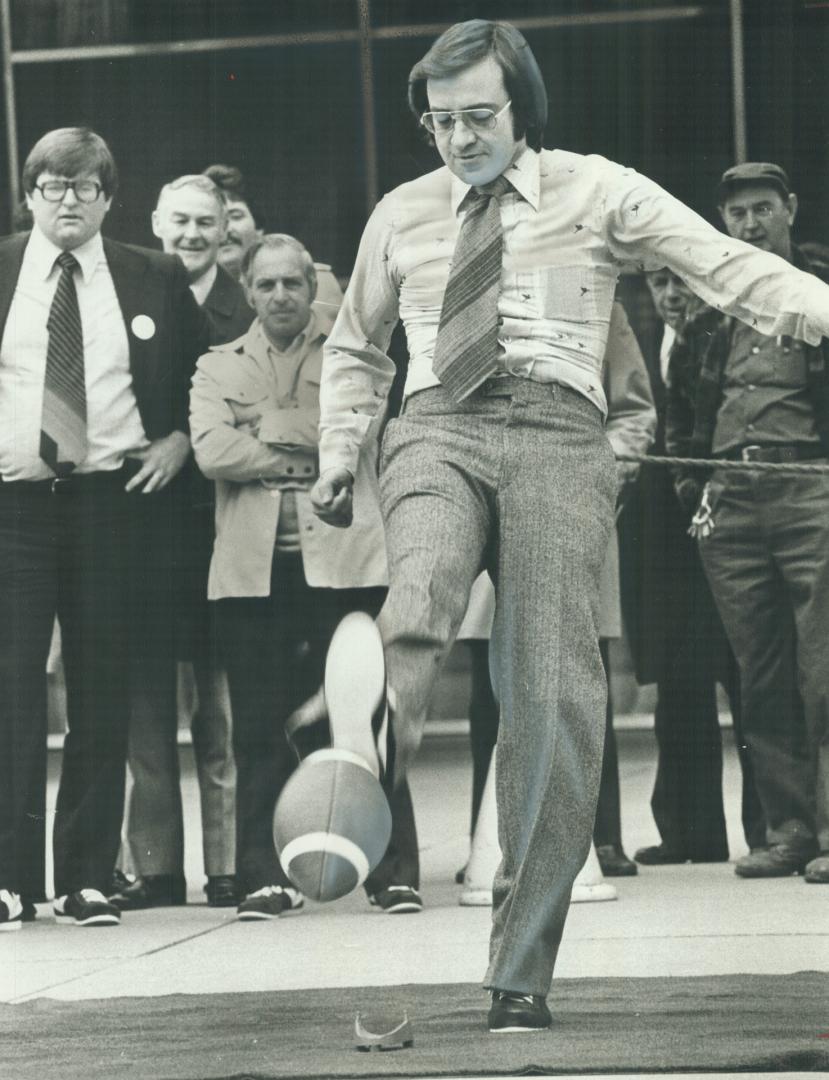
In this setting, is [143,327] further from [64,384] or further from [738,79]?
[738,79]

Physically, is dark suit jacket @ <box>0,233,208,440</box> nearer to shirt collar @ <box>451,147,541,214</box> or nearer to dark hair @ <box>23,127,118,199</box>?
dark hair @ <box>23,127,118,199</box>

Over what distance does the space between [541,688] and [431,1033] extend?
603mm

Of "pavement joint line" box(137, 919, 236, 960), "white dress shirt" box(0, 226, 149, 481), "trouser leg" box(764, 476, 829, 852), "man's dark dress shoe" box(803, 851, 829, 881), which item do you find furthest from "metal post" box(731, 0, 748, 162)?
"pavement joint line" box(137, 919, 236, 960)

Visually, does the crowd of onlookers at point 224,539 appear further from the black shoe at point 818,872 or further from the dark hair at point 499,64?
the dark hair at point 499,64

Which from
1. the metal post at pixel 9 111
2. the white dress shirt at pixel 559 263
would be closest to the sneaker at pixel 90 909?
the white dress shirt at pixel 559 263

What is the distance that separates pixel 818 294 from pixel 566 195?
0.48 meters

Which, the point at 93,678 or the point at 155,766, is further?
the point at 155,766

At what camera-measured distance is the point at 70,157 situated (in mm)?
5715

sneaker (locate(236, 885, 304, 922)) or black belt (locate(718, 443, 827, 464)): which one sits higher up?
black belt (locate(718, 443, 827, 464))

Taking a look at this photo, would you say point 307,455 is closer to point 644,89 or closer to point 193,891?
point 193,891

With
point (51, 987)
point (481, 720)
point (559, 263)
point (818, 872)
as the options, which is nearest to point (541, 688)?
point (559, 263)

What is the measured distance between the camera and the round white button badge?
5773 millimetres

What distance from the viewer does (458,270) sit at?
12.0ft

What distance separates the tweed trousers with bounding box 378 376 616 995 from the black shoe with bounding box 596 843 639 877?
8.63 feet
